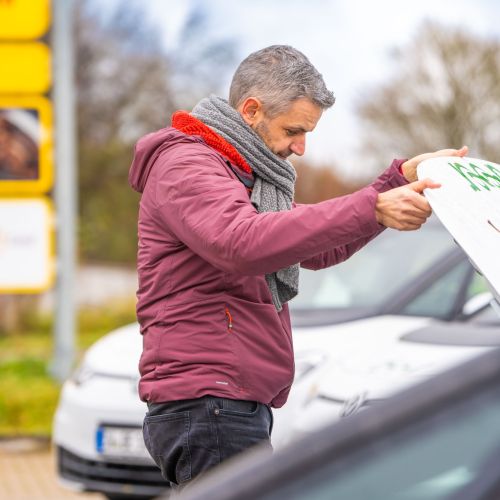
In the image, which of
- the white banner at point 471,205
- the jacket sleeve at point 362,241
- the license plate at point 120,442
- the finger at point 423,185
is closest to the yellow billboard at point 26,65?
the license plate at point 120,442

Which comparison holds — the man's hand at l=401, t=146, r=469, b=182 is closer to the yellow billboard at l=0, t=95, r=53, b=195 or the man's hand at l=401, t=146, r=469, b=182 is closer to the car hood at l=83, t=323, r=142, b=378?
the car hood at l=83, t=323, r=142, b=378

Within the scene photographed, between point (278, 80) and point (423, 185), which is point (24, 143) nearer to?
point (278, 80)

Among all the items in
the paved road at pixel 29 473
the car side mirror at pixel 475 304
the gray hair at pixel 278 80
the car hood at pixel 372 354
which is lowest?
the paved road at pixel 29 473

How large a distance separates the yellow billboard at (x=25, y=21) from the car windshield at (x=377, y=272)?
4.41 m

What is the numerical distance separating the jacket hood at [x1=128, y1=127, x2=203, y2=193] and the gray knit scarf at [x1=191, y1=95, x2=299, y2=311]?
0.07 meters

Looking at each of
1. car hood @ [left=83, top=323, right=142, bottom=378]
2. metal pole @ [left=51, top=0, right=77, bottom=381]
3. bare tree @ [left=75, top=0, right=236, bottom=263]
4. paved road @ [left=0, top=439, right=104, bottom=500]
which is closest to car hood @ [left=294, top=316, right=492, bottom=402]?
car hood @ [left=83, top=323, right=142, bottom=378]

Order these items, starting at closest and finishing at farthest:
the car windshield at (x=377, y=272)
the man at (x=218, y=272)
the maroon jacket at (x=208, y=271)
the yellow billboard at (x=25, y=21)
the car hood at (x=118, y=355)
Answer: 1. the maroon jacket at (x=208, y=271)
2. the man at (x=218, y=272)
3. the car hood at (x=118, y=355)
4. the car windshield at (x=377, y=272)
5. the yellow billboard at (x=25, y=21)

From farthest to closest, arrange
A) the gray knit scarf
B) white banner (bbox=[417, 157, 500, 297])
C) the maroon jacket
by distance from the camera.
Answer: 1. the gray knit scarf
2. the maroon jacket
3. white banner (bbox=[417, 157, 500, 297])

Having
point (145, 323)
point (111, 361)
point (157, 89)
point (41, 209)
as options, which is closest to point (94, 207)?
point (157, 89)

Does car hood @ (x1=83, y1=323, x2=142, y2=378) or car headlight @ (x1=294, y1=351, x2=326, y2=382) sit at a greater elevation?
car headlight @ (x1=294, y1=351, x2=326, y2=382)

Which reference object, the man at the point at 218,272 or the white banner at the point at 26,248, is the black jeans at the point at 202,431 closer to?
the man at the point at 218,272

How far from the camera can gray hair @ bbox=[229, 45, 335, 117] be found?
2754 millimetres

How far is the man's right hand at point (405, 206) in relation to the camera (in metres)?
2.42

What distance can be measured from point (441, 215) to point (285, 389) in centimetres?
77
